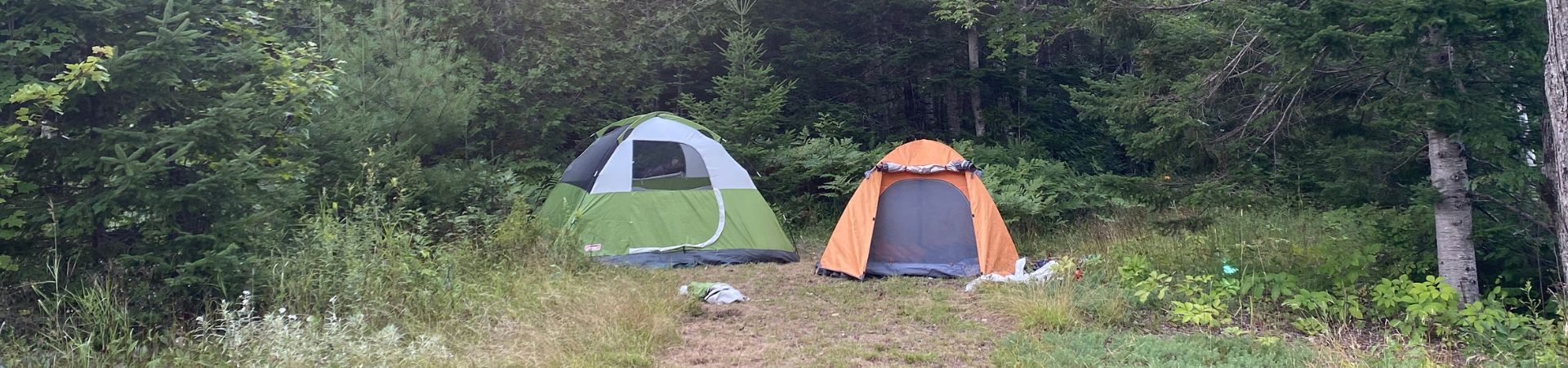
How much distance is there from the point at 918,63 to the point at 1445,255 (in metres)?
9.21

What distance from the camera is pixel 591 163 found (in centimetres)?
836

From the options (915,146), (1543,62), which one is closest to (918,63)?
(915,146)

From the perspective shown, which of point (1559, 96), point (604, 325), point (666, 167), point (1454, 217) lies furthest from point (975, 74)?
point (604, 325)

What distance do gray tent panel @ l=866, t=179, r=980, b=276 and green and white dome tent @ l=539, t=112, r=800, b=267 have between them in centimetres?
115

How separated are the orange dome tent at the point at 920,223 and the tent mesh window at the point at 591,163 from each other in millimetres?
2222

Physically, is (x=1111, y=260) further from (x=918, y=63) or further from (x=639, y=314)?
(x=918, y=63)

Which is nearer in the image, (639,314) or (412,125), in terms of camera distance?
(639,314)

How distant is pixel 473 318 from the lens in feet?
15.2

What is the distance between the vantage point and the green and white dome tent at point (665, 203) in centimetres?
788

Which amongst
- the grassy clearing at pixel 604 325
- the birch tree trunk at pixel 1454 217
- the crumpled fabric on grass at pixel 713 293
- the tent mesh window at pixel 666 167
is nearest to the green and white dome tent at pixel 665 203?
the tent mesh window at pixel 666 167

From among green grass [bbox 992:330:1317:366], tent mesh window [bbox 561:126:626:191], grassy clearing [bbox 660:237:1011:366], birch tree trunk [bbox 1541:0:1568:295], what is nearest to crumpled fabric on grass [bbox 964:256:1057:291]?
grassy clearing [bbox 660:237:1011:366]

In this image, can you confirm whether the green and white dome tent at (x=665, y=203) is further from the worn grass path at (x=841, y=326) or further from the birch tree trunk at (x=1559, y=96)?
the birch tree trunk at (x=1559, y=96)

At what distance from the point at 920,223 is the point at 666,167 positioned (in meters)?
2.40

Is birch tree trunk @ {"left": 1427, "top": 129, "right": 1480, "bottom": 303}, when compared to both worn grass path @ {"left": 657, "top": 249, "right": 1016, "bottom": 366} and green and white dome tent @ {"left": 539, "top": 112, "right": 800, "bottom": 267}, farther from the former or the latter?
green and white dome tent @ {"left": 539, "top": 112, "right": 800, "bottom": 267}
